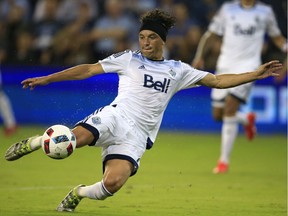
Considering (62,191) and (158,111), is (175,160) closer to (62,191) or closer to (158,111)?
(62,191)

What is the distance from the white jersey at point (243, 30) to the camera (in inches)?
529

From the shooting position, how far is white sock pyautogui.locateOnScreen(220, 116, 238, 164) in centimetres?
1283

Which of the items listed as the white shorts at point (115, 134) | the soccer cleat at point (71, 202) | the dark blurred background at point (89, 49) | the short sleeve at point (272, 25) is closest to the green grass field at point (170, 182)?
the soccer cleat at point (71, 202)

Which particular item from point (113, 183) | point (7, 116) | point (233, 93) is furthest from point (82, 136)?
point (7, 116)

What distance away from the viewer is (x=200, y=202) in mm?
9734

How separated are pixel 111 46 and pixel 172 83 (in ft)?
34.3

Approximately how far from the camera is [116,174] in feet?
26.8

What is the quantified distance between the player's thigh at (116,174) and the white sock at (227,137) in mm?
4704

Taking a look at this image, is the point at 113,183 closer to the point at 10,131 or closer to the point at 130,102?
the point at 130,102

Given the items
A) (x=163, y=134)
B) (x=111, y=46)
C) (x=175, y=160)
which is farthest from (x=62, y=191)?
(x=111, y=46)

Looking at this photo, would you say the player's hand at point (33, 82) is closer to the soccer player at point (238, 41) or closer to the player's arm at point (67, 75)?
the player's arm at point (67, 75)

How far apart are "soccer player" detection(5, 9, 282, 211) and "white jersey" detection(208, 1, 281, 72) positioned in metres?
4.63

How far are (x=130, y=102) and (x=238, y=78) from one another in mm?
1194

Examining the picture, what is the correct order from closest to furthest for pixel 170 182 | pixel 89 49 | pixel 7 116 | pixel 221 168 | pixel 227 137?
pixel 170 182, pixel 221 168, pixel 227 137, pixel 7 116, pixel 89 49
